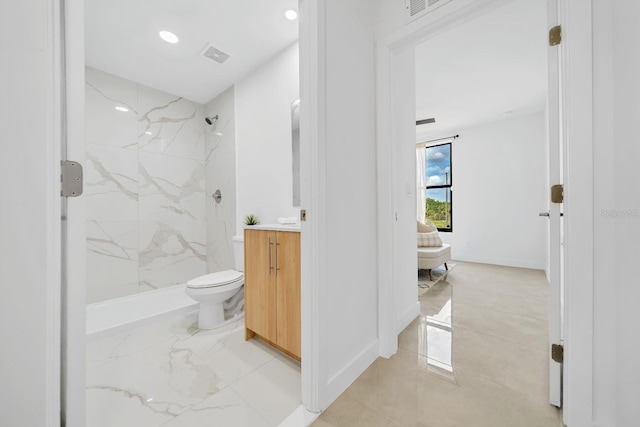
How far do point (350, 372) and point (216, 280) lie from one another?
4.45 ft

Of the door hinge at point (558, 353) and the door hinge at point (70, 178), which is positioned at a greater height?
the door hinge at point (70, 178)

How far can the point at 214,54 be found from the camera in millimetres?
2316

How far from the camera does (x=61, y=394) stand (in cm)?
59

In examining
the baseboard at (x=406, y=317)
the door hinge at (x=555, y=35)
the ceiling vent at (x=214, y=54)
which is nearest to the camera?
the door hinge at (x=555, y=35)

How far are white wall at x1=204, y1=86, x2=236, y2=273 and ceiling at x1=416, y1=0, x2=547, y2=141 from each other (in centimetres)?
235

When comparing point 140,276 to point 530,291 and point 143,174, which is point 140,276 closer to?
point 143,174

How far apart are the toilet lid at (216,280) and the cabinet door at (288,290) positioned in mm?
734

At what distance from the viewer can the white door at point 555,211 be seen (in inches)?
43.3

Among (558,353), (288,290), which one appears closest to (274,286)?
(288,290)

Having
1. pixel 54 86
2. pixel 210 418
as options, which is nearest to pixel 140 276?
pixel 210 418

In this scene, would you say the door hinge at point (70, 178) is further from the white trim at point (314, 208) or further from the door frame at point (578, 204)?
the door frame at point (578, 204)

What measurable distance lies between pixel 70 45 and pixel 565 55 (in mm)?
1804

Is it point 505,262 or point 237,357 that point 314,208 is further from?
point 505,262

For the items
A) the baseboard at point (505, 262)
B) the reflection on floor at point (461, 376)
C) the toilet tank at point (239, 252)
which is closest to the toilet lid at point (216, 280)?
the toilet tank at point (239, 252)
